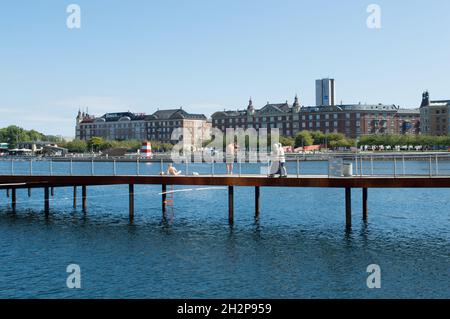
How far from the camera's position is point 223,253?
31047mm

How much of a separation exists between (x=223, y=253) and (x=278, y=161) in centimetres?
795

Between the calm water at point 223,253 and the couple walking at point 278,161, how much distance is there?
4540 millimetres

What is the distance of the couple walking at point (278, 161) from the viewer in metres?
34.7

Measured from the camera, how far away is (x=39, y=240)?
35.8 meters

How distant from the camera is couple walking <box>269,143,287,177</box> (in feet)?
114

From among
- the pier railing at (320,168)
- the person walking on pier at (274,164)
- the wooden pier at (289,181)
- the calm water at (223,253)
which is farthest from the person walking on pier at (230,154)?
the calm water at (223,253)

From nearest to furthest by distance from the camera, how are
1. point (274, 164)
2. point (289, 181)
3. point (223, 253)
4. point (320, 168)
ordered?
1. point (223, 253)
2. point (289, 181)
3. point (274, 164)
4. point (320, 168)

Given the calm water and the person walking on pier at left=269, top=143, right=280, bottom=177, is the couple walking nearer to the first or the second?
the person walking on pier at left=269, top=143, right=280, bottom=177

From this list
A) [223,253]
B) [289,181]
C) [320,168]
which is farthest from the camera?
[320,168]

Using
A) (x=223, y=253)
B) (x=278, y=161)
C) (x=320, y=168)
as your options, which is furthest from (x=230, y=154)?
(x=320, y=168)

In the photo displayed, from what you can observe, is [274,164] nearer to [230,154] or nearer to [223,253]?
[230,154]
